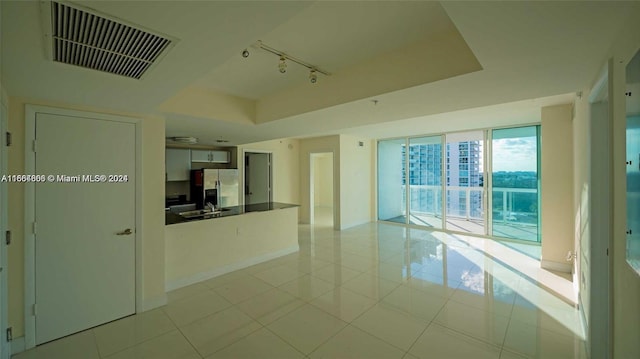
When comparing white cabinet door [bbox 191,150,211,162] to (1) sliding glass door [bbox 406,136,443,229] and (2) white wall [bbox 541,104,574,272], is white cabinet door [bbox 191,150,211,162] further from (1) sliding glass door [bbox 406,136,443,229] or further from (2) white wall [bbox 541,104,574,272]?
(2) white wall [bbox 541,104,574,272]

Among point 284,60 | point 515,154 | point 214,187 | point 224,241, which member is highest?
point 284,60

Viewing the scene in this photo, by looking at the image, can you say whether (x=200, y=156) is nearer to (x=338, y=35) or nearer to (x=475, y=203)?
(x=338, y=35)

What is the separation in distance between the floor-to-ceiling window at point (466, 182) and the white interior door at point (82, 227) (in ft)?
21.0

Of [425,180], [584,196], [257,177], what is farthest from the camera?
[257,177]

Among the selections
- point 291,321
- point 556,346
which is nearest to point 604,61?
point 556,346

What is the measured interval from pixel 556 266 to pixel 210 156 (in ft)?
24.0

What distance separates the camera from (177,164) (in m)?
6.02

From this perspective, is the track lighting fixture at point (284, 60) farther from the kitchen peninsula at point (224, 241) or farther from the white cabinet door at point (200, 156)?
the white cabinet door at point (200, 156)

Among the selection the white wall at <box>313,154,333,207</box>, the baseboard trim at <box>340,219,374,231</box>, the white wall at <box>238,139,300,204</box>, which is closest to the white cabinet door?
the white wall at <box>238,139,300,204</box>

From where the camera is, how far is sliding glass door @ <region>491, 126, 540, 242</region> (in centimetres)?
521

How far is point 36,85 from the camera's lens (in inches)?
77.6

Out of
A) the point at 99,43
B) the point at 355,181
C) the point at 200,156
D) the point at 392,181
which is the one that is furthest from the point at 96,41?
the point at 392,181

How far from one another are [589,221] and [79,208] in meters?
4.69

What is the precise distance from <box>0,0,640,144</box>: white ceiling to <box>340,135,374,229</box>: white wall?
137 inches
